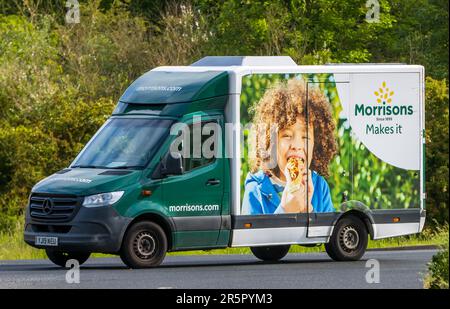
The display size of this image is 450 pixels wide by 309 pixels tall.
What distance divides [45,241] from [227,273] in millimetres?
2443

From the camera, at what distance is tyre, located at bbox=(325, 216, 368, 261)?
21234 mm

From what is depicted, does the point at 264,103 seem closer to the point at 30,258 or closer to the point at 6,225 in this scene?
the point at 30,258

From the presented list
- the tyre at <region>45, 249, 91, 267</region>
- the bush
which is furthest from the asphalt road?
the bush

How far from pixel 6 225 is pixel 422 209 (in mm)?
9741

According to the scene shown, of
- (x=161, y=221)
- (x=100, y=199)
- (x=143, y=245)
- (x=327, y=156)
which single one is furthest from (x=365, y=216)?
(x=100, y=199)

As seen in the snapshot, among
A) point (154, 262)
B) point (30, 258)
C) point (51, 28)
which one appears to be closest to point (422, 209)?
point (154, 262)

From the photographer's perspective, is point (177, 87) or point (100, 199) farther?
point (177, 87)

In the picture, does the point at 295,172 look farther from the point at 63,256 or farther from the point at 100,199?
the point at 63,256

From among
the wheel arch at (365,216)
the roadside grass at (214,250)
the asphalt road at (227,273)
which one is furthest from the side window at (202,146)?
the roadside grass at (214,250)

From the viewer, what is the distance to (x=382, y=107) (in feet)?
70.5

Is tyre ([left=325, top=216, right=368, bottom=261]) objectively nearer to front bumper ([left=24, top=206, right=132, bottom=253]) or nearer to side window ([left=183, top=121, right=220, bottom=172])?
side window ([left=183, top=121, right=220, bottom=172])

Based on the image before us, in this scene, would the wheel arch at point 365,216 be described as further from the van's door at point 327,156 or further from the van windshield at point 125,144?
the van windshield at point 125,144

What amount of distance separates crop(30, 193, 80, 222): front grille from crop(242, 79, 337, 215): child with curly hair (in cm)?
249

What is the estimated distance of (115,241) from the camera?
1911 centimetres
